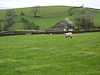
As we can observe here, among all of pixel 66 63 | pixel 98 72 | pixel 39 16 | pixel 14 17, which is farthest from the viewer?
pixel 39 16

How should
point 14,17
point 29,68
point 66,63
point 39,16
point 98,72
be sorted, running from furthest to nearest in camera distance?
point 39,16
point 14,17
point 66,63
point 29,68
point 98,72

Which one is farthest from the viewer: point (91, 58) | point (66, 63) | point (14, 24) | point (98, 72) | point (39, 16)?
point (39, 16)

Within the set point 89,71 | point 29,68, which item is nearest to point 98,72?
point 89,71

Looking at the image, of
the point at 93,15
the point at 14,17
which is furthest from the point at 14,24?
the point at 93,15

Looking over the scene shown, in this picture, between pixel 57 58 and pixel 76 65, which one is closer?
pixel 76 65

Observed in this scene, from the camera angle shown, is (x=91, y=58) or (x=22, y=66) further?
(x=91, y=58)

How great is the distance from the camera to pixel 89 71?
1341 cm

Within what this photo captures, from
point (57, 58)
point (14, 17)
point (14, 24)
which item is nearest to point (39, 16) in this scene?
point (14, 17)

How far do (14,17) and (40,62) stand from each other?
102644mm

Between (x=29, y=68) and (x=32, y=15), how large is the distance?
112296mm

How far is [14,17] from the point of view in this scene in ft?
382

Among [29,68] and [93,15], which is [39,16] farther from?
[29,68]

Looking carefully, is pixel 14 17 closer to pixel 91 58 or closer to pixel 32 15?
pixel 32 15

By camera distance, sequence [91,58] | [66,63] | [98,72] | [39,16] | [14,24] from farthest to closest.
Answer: [39,16], [14,24], [91,58], [66,63], [98,72]
